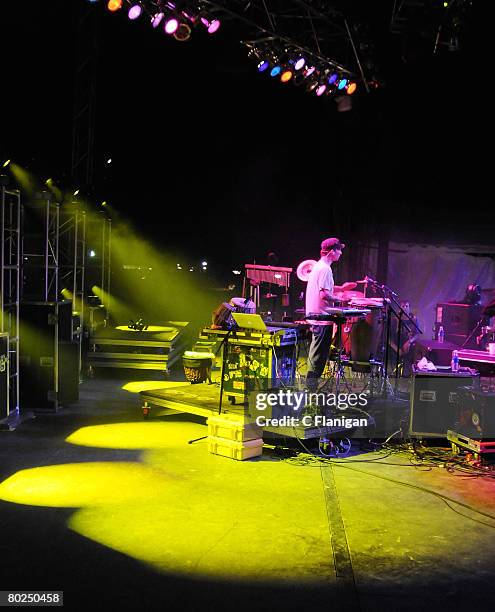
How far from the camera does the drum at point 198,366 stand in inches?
397

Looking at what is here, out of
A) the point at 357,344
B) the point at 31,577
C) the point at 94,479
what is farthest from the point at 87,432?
the point at 357,344

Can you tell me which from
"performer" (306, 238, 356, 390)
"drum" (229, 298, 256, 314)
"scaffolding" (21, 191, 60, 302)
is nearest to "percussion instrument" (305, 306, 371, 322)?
"performer" (306, 238, 356, 390)

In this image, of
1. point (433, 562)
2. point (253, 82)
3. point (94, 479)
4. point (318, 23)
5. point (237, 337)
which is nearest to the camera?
point (433, 562)

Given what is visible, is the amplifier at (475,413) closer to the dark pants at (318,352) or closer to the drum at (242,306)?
the dark pants at (318,352)

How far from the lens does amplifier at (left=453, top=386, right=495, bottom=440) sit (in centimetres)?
673

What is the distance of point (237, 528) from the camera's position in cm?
474

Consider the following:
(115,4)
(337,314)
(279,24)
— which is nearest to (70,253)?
(115,4)

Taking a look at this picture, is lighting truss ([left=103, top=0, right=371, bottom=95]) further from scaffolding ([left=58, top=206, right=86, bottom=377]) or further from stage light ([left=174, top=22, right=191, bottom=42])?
scaffolding ([left=58, top=206, right=86, bottom=377])

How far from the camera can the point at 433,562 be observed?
14.1 ft

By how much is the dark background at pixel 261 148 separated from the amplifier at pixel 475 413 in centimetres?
703

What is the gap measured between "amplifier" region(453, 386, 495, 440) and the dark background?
23.1ft

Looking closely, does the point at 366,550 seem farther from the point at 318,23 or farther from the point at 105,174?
the point at 105,174

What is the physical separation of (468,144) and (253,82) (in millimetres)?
5064

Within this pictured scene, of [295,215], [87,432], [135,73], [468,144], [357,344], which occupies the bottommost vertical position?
[87,432]
